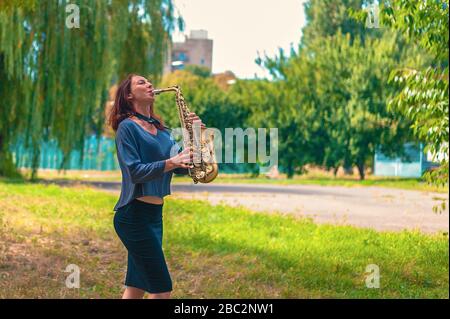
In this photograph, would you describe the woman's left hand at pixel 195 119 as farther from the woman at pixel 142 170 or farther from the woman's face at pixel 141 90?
the woman's face at pixel 141 90

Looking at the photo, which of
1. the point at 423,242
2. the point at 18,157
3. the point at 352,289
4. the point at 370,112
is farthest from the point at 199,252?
the point at 370,112

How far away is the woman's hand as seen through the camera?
12.4 feet

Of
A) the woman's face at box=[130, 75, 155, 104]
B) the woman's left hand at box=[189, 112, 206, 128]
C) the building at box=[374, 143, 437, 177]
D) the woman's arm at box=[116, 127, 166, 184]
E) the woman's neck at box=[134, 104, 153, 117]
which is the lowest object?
the building at box=[374, 143, 437, 177]

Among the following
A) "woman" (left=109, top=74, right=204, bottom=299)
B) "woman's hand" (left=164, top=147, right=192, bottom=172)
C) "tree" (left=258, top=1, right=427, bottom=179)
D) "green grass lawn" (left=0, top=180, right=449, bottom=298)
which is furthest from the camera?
"tree" (left=258, top=1, right=427, bottom=179)

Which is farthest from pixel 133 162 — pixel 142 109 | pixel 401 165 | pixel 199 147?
pixel 401 165

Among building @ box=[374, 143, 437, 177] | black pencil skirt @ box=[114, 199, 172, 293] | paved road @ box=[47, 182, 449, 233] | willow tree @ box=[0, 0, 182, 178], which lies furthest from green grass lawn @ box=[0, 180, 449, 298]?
building @ box=[374, 143, 437, 177]

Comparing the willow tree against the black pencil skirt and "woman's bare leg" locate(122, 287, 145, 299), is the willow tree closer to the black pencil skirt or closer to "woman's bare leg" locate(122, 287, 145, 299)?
"woman's bare leg" locate(122, 287, 145, 299)

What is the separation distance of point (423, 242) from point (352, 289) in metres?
3.58

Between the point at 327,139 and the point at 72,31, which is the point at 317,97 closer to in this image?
the point at 327,139

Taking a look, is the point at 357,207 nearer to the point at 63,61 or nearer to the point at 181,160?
the point at 63,61

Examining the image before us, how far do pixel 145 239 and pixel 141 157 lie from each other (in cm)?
50

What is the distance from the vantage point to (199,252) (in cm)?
1055

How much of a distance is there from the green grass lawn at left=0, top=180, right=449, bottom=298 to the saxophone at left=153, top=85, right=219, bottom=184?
4641 mm

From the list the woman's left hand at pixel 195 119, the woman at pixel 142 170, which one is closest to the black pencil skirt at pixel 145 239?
the woman at pixel 142 170
